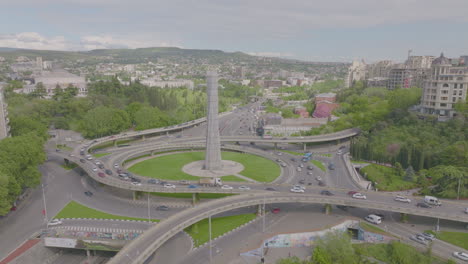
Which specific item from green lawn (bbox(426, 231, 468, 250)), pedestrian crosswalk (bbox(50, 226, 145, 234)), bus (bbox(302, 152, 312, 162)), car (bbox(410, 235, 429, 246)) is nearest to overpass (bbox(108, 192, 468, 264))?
green lawn (bbox(426, 231, 468, 250))

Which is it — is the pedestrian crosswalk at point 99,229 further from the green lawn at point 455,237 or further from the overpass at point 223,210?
the green lawn at point 455,237

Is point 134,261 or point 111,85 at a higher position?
point 111,85

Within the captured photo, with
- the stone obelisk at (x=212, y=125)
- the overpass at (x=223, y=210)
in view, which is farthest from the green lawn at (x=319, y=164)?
the overpass at (x=223, y=210)

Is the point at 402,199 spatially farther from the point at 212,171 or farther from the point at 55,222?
the point at 55,222

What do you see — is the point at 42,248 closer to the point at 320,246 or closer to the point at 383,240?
the point at 320,246

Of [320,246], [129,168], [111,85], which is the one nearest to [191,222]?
[320,246]
